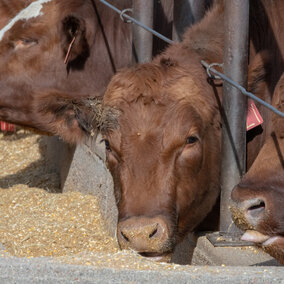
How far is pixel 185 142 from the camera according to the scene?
12.6 feet

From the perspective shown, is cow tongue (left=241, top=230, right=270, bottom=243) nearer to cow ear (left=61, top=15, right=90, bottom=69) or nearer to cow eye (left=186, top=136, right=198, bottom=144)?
cow eye (left=186, top=136, right=198, bottom=144)

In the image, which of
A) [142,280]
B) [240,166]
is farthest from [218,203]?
[142,280]

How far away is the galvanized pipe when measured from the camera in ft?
12.5

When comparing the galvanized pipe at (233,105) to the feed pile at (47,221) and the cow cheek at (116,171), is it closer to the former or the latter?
the cow cheek at (116,171)

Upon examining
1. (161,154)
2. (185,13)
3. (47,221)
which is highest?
(185,13)

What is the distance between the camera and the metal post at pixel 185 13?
197 inches

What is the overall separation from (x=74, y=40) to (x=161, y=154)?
252 centimetres

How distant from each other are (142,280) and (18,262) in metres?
0.52

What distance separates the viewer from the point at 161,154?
373 centimetres

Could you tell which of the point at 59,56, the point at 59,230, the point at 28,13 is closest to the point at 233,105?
the point at 59,230

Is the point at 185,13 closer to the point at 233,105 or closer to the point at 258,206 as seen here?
the point at 233,105

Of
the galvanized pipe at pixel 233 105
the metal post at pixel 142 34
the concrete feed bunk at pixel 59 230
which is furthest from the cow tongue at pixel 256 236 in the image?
the metal post at pixel 142 34

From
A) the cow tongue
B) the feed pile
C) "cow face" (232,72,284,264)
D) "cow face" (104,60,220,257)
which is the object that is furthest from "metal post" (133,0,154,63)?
the cow tongue

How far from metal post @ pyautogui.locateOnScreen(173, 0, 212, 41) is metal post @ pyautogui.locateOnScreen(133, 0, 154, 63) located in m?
0.27
